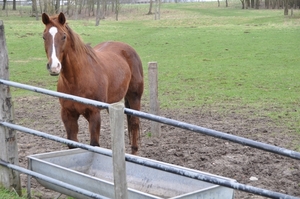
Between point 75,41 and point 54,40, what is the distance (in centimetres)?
54

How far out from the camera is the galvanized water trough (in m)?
4.20

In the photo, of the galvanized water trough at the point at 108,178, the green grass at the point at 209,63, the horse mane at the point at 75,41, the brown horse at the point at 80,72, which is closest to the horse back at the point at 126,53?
the brown horse at the point at 80,72

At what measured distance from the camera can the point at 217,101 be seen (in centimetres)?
1163

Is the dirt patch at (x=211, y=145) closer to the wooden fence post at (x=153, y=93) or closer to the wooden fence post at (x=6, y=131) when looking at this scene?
the wooden fence post at (x=153, y=93)

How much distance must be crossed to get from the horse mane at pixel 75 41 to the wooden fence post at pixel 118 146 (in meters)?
2.50

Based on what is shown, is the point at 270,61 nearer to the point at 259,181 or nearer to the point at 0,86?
the point at 259,181

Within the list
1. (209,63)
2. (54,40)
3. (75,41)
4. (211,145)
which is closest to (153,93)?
(211,145)

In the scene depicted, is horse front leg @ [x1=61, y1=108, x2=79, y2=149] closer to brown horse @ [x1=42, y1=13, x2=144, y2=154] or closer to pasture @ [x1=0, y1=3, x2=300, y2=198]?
brown horse @ [x1=42, y1=13, x2=144, y2=154]

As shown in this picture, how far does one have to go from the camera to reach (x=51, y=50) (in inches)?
Answer: 227

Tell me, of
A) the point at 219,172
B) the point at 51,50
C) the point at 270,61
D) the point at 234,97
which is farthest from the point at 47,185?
the point at 270,61

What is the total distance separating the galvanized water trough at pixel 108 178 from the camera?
420 centimetres

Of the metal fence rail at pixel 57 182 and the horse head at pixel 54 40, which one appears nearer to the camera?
the metal fence rail at pixel 57 182

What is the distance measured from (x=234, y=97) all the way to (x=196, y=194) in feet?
26.8

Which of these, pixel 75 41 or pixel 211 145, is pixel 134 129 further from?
pixel 75 41
